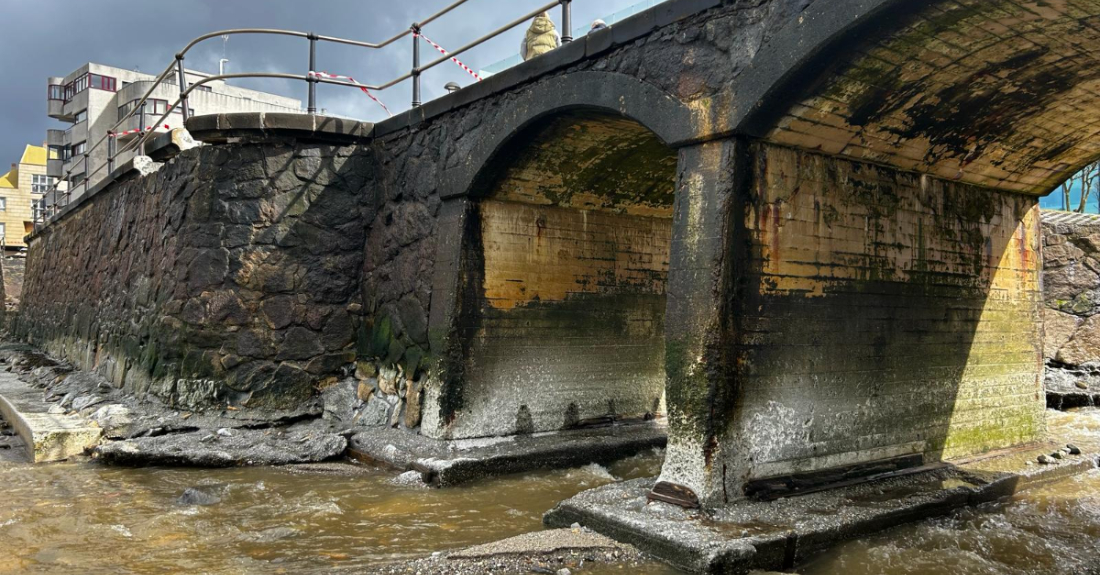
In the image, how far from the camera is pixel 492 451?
22.0ft

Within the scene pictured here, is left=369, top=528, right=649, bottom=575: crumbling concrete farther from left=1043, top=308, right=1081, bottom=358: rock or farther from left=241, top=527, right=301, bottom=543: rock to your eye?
left=1043, top=308, right=1081, bottom=358: rock

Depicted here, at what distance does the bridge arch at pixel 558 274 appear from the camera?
675cm

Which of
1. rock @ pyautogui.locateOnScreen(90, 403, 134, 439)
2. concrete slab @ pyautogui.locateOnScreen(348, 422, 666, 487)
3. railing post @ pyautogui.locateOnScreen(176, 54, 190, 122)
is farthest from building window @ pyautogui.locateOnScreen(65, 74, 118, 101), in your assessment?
concrete slab @ pyautogui.locateOnScreen(348, 422, 666, 487)

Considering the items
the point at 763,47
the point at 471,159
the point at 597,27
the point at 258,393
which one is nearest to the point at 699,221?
the point at 763,47

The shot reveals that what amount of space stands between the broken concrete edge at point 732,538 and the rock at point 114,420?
4.26 metres

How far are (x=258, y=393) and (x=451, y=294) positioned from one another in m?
2.24

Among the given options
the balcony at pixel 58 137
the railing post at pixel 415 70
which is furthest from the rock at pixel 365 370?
the balcony at pixel 58 137

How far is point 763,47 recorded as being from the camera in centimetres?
466

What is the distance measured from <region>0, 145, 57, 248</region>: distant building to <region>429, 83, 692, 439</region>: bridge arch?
4009 centimetres

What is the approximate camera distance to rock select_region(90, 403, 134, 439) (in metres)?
7.15

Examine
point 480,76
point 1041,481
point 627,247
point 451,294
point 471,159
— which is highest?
point 480,76

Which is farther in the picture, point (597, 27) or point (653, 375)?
point (653, 375)

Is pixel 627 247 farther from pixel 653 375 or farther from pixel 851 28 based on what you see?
pixel 851 28

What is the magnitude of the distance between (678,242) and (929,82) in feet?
5.70
